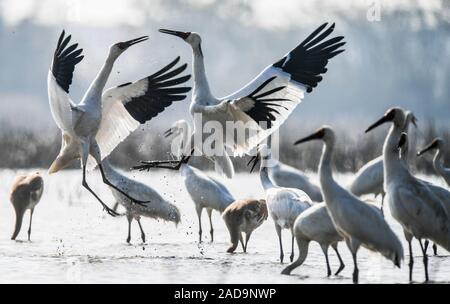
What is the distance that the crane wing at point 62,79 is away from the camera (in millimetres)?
7836

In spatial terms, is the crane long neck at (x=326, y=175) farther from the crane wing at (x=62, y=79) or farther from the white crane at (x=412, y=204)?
the crane wing at (x=62, y=79)

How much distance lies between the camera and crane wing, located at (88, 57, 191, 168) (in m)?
8.93

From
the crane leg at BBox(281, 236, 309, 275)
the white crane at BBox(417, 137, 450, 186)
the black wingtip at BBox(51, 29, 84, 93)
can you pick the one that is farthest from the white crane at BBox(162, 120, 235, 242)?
the crane leg at BBox(281, 236, 309, 275)

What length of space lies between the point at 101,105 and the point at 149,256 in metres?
1.42

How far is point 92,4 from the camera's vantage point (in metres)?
12.8

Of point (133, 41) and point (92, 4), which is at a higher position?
point (92, 4)

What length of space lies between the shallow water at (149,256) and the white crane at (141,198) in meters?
0.27

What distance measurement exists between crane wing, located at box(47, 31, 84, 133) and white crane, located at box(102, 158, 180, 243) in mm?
1168

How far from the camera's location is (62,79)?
26.1ft

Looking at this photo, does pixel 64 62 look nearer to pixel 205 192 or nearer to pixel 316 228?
pixel 205 192

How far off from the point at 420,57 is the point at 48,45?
5.86 metres

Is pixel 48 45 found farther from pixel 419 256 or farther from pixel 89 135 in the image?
pixel 419 256

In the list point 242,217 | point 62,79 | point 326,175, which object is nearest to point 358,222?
point 326,175
